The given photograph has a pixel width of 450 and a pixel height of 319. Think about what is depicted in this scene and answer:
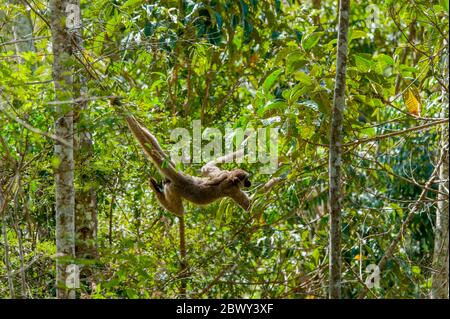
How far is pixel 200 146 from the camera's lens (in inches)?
333

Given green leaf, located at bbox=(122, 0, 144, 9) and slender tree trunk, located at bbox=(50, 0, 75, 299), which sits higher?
green leaf, located at bbox=(122, 0, 144, 9)

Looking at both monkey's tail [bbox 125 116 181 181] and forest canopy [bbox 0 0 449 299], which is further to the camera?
monkey's tail [bbox 125 116 181 181]

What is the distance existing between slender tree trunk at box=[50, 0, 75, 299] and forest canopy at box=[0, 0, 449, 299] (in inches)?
0.5

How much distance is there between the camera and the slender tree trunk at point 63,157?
5242 millimetres

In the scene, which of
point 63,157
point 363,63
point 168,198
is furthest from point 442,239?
point 63,157

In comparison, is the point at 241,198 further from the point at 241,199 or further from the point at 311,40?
the point at 311,40

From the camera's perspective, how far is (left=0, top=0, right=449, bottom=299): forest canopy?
18.3ft

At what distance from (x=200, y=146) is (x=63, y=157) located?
3111mm

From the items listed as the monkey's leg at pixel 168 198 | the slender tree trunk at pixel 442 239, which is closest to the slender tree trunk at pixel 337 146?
the slender tree trunk at pixel 442 239

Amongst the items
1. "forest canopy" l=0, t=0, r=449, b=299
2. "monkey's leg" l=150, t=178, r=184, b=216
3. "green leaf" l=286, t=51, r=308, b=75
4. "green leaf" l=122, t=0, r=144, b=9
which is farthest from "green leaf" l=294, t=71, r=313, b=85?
"monkey's leg" l=150, t=178, r=184, b=216

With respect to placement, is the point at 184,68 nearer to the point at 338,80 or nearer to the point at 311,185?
the point at 311,185

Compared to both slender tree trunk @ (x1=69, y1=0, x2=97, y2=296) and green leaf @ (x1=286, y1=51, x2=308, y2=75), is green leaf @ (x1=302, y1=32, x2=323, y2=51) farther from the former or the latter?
slender tree trunk @ (x1=69, y1=0, x2=97, y2=296)

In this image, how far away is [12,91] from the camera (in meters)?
5.33
